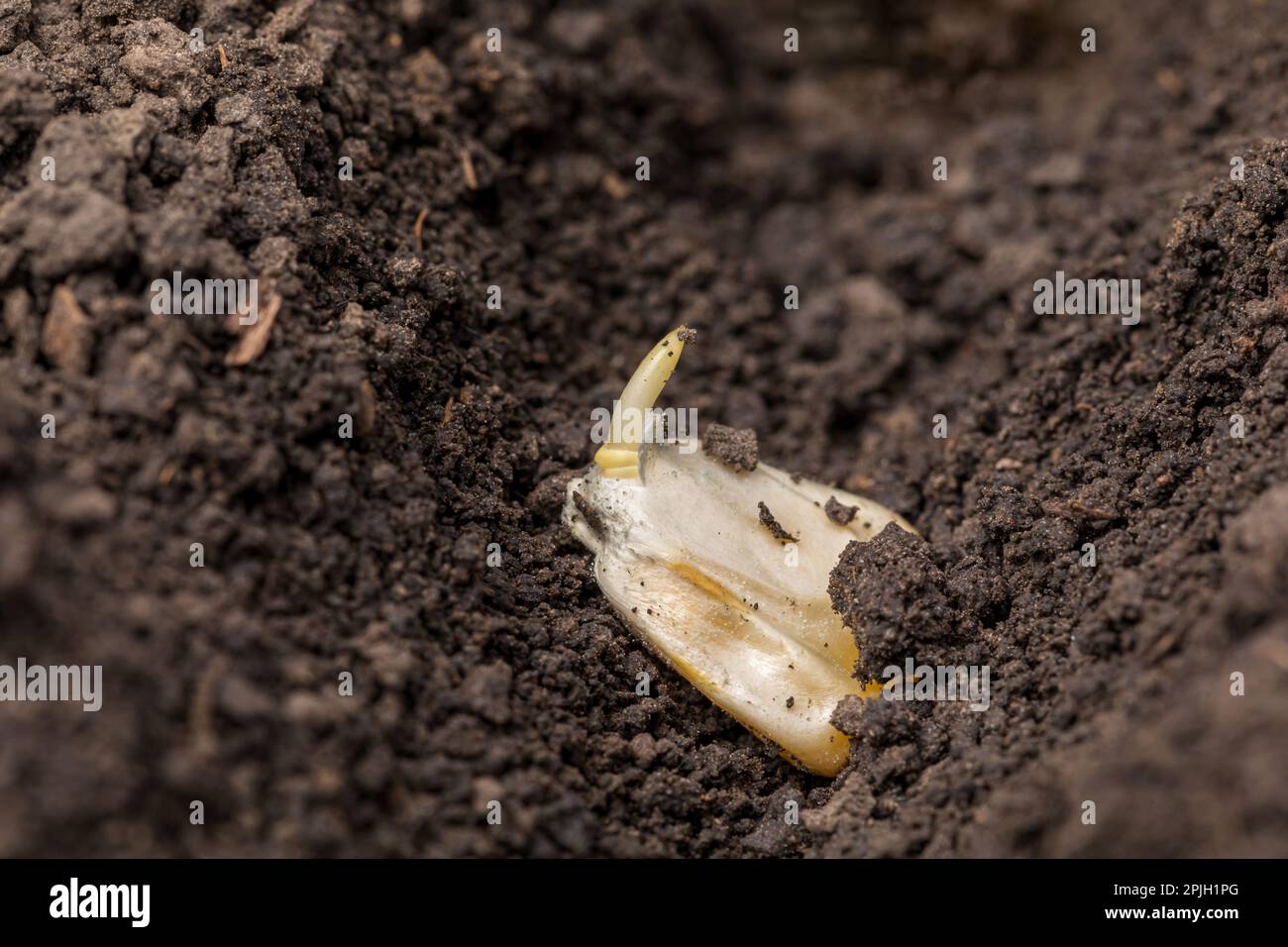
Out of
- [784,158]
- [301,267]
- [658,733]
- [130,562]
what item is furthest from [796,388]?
[130,562]

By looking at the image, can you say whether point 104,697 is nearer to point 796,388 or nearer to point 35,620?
point 35,620
